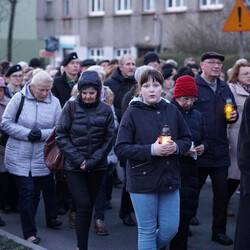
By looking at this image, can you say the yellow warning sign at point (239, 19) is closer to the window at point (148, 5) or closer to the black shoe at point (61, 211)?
the black shoe at point (61, 211)

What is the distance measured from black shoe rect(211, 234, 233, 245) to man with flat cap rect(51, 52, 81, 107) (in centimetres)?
294

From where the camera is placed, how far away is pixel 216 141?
26.5ft

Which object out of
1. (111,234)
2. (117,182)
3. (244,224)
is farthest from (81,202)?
(117,182)

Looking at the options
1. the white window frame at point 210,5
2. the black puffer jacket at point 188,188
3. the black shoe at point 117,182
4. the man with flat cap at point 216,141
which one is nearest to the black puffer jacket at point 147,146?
the black puffer jacket at point 188,188

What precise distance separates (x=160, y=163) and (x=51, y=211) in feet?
9.64

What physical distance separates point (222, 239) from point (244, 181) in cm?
293

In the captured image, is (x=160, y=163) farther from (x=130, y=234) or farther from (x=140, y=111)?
(x=130, y=234)

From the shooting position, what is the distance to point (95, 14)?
1502 inches

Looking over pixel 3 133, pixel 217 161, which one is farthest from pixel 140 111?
pixel 3 133

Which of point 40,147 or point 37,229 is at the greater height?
point 40,147

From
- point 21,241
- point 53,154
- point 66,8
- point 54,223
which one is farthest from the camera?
point 66,8

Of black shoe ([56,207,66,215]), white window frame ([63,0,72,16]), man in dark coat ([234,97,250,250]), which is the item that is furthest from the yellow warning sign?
white window frame ([63,0,72,16])

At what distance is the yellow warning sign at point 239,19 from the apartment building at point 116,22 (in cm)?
1763

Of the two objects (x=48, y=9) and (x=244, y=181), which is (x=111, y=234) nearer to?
(x=244, y=181)
